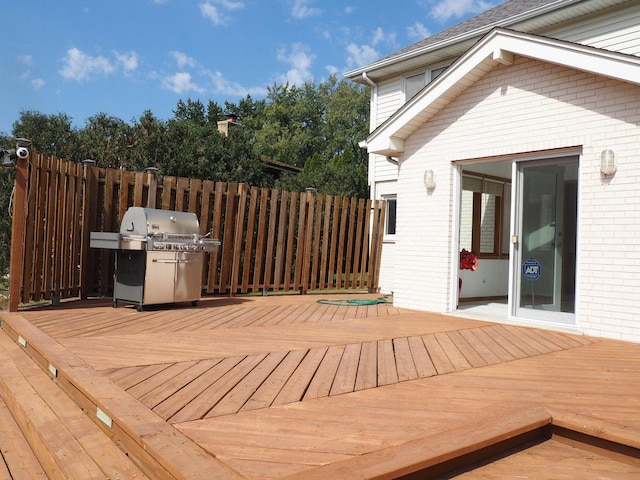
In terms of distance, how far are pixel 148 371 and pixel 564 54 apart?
532cm

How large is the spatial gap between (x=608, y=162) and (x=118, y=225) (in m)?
6.34

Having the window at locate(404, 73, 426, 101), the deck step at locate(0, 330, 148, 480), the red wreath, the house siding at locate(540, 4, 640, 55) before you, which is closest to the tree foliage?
the window at locate(404, 73, 426, 101)

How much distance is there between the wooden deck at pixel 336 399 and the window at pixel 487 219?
3.76 metres

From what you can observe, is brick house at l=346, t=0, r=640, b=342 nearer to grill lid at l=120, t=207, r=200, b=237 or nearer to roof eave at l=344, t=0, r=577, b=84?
roof eave at l=344, t=0, r=577, b=84

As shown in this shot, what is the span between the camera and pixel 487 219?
30.1ft

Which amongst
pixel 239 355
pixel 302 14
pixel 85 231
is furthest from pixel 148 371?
pixel 302 14

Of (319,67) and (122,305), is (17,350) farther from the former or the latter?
(319,67)

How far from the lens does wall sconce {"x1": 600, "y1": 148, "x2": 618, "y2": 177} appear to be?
18.0 feet

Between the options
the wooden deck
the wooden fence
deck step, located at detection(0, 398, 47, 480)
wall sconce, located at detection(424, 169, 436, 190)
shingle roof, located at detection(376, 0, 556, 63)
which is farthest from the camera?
shingle roof, located at detection(376, 0, 556, 63)

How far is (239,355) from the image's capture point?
4070 millimetres

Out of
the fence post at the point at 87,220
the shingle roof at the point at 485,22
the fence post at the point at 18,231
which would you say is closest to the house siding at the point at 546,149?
the shingle roof at the point at 485,22

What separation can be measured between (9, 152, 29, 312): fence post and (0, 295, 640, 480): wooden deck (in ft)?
2.63

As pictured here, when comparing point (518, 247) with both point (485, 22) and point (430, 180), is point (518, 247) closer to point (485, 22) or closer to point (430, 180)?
point (430, 180)

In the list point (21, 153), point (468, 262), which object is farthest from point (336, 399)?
point (468, 262)
